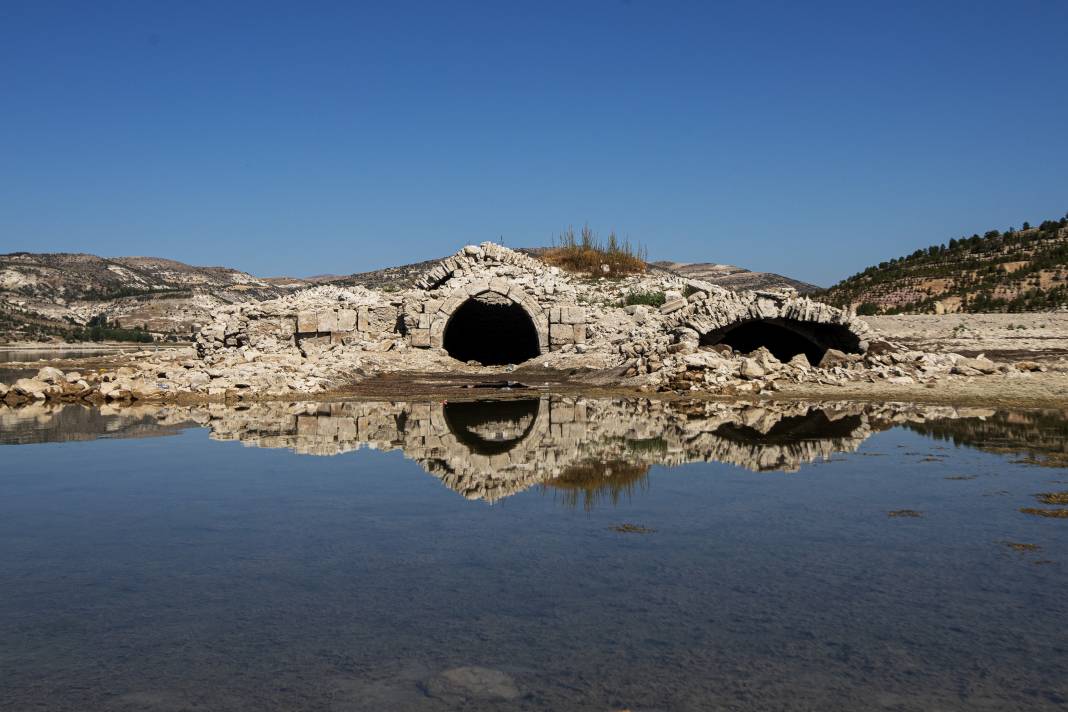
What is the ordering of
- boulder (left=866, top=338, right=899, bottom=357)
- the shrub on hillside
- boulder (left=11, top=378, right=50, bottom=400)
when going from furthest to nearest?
the shrub on hillside < boulder (left=866, top=338, right=899, bottom=357) < boulder (left=11, top=378, right=50, bottom=400)

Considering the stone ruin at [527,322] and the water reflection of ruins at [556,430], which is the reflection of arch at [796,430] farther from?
the stone ruin at [527,322]

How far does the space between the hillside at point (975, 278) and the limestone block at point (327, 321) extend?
14.6 meters

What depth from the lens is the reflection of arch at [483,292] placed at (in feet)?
74.3

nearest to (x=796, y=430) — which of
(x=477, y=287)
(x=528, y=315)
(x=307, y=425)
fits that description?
(x=307, y=425)

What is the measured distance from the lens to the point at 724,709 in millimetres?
3543

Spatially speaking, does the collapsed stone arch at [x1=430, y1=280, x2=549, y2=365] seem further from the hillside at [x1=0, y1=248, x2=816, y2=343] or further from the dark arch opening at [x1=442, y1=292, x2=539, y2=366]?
the hillside at [x1=0, y1=248, x2=816, y2=343]

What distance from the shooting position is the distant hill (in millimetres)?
61375

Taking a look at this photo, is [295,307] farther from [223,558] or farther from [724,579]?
[724,579]

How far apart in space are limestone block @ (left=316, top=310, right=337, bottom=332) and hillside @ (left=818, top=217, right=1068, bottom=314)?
14.6 meters

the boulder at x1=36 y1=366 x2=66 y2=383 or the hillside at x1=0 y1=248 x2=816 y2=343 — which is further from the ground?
the hillside at x1=0 y1=248 x2=816 y2=343

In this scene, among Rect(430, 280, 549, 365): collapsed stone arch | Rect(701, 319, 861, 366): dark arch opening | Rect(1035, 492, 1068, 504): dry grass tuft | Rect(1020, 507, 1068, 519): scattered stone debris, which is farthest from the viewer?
Rect(430, 280, 549, 365): collapsed stone arch

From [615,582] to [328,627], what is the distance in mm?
1640

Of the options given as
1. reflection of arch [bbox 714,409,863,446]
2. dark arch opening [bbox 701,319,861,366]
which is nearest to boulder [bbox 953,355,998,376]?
dark arch opening [bbox 701,319,861,366]

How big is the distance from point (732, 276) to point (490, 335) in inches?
1646
